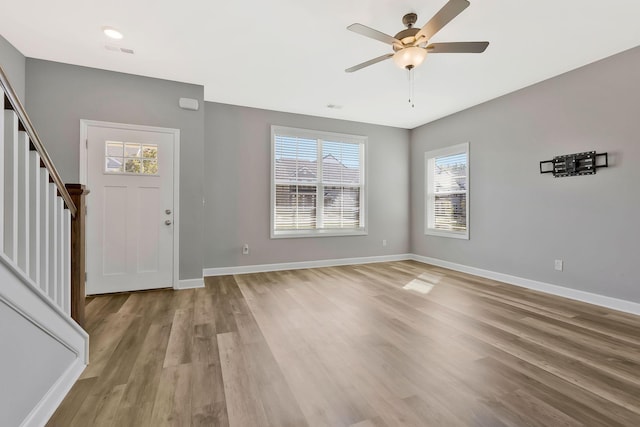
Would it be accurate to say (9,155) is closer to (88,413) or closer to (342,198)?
(88,413)

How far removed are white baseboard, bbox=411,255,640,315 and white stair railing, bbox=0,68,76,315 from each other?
194 inches

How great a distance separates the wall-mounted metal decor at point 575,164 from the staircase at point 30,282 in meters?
4.93

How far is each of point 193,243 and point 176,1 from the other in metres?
2.71

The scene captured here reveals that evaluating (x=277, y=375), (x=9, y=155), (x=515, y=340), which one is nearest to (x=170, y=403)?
(x=277, y=375)

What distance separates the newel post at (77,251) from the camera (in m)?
2.06

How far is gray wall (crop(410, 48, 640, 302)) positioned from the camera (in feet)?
9.93

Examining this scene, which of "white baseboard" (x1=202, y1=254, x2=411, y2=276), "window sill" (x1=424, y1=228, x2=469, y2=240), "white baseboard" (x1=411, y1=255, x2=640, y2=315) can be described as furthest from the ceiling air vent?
"white baseboard" (x1=411, y1=255, x2=640, y2=315)

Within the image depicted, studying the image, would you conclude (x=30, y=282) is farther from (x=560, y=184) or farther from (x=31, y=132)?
(x=560, y=184)

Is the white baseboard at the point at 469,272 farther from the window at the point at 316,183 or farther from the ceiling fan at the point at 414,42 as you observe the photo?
the ceiling fan at the point at 414,42

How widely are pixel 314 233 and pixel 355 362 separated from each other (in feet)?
10.8

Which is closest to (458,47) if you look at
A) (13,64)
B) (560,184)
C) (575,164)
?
(575,164)

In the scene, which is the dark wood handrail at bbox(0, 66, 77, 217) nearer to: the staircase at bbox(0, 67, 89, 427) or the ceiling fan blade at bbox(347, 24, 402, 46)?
the staircase at bbox(0, 67, 89, 427)

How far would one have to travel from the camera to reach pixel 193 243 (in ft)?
12.6

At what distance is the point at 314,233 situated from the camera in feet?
17.0
